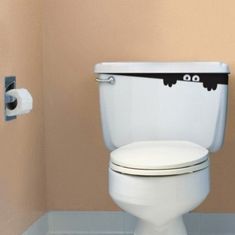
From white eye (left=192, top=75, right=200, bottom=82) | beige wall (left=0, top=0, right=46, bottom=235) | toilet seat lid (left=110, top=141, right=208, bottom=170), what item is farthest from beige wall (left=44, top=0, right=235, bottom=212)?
toilet seat lid (left=110, top=141, right=208, bottom=170)

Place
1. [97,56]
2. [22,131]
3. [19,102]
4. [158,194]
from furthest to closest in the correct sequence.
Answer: [97,56] < [22,131] < [19,102] < [158,194]

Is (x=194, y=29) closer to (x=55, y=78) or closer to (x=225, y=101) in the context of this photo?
(x=225, y=101)

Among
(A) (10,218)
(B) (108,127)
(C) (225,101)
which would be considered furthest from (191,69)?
(A) (10,218)

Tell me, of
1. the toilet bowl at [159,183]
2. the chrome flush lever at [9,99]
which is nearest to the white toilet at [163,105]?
the toilet bowl at [159,183]

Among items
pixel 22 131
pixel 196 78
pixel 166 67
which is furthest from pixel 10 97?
pixel 196 78

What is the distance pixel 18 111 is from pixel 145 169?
0.49 meters

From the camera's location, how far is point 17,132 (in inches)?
72.2

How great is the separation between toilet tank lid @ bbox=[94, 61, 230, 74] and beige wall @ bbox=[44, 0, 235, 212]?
16cm

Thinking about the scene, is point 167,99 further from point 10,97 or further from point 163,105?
point 10,97

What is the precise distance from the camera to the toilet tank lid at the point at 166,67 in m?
1.92

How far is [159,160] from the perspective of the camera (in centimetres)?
157

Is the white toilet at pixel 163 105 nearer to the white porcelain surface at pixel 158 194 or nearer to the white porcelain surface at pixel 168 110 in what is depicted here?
the white porcelain surface at pixel 168 110

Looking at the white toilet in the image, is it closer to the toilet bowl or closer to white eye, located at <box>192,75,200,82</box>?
white eye, located at <box>192,75,200,82</box>

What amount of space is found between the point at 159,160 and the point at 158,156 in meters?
0.04
